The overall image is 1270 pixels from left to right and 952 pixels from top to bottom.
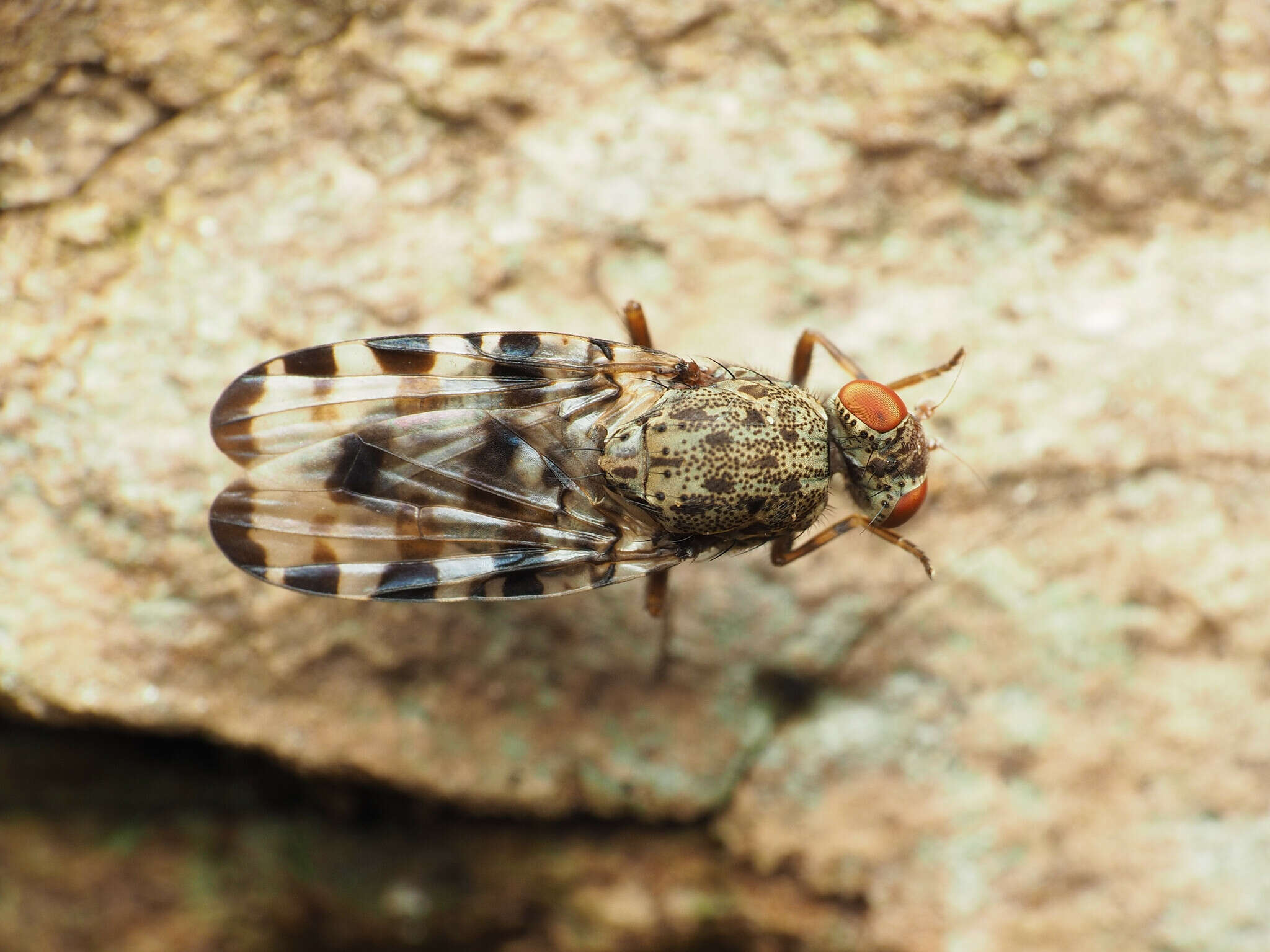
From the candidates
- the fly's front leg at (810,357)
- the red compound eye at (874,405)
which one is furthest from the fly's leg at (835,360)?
the red compound eye at (874,405)

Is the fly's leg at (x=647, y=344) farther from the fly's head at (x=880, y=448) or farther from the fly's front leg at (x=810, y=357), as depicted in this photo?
the fly's head at (x=880, y=448)

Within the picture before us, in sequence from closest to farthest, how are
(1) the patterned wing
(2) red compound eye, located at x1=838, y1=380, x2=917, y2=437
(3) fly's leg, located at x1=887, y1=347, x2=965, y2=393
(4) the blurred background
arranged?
(1) the patterned wing < (2) red compound eye, located at x1=838, y1=380, x2=917, y2=437 < (3) fly's leg, located at x1=887, y1=347, x2=965, y2=393 < (4) the blurred background

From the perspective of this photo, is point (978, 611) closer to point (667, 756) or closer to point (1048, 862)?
point (1048, 862)

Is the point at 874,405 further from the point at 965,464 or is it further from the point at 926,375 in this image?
the point at 965,464

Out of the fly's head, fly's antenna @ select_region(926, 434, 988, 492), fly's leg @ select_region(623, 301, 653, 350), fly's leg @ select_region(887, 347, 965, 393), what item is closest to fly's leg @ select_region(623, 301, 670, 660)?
fly's leg @ select_region(623, 301, 653, 350)

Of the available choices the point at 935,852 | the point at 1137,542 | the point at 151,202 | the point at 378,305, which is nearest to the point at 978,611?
the point at 1137,542

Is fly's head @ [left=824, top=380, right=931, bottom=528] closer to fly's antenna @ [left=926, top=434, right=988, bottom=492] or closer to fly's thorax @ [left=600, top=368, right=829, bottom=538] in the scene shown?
fly's thorax @ [left=600, top=368, right=829, bottom=538]
